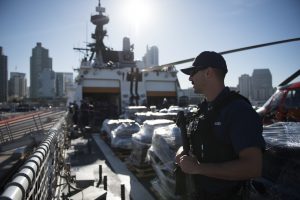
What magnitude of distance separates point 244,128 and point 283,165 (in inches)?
50.8

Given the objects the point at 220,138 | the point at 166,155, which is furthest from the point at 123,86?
the point at 220,138

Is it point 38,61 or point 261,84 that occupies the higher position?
point 38,61

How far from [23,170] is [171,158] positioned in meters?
3.11

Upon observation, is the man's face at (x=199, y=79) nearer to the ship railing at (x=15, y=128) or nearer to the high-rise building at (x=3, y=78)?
the ship railing at (x=15, y=128)

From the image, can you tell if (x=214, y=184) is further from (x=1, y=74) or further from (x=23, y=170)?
(x=1, y=74)

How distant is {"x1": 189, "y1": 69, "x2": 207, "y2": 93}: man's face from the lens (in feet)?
6.49

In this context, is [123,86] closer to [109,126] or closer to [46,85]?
[109,126]

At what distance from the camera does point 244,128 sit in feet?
5.26

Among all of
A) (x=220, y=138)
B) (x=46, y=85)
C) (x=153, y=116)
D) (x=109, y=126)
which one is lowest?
(x=109, y=126)

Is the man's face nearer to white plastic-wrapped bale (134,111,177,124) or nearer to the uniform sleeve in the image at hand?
the uniform sleeve

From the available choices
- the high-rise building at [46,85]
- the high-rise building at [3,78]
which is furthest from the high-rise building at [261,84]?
the high-rise building at [46,85]

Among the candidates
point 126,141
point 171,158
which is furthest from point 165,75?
point 171,158

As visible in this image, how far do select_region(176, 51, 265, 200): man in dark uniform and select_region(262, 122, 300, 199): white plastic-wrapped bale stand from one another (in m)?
0.75

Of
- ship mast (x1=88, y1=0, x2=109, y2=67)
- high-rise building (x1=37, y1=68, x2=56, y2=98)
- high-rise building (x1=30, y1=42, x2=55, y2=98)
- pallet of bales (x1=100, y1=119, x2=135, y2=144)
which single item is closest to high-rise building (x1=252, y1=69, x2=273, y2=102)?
ship mast (x1=88, y1=0, x2=109, y2=67)
